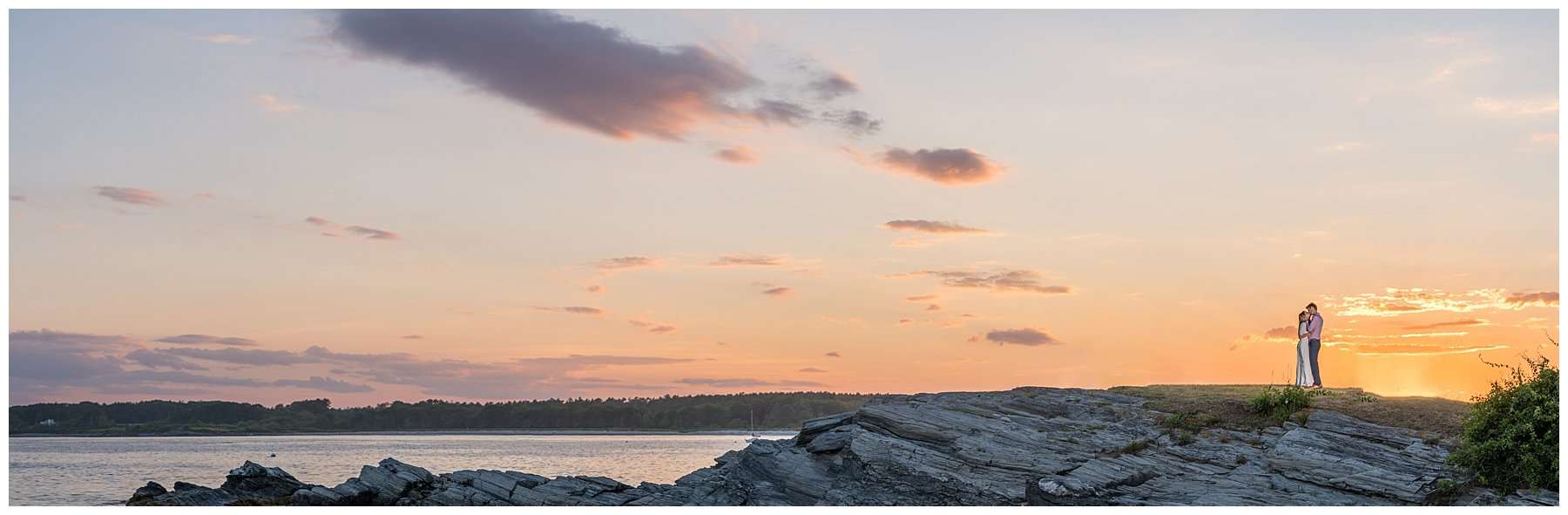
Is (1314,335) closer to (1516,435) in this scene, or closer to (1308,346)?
(1308,346)

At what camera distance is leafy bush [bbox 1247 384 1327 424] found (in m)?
30.7

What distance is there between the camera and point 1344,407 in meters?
31.5

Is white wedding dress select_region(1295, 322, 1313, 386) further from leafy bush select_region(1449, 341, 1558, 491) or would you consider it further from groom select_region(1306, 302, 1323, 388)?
leafy bush select_region(1449, 341, 1558, 491)

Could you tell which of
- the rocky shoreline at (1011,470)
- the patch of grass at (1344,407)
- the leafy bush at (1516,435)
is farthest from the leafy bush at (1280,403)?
the leafy bush at (1516,435)

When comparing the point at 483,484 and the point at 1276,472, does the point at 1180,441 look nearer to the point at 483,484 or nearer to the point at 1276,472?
the point at 1276,472

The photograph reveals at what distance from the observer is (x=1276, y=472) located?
26484mm

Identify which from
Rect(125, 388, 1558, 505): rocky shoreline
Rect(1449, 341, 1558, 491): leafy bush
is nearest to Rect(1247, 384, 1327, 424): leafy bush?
Rect(125, 388, 1558, 505): rocky shoreline

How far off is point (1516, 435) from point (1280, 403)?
6.91 metres

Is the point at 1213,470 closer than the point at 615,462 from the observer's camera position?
Yes
